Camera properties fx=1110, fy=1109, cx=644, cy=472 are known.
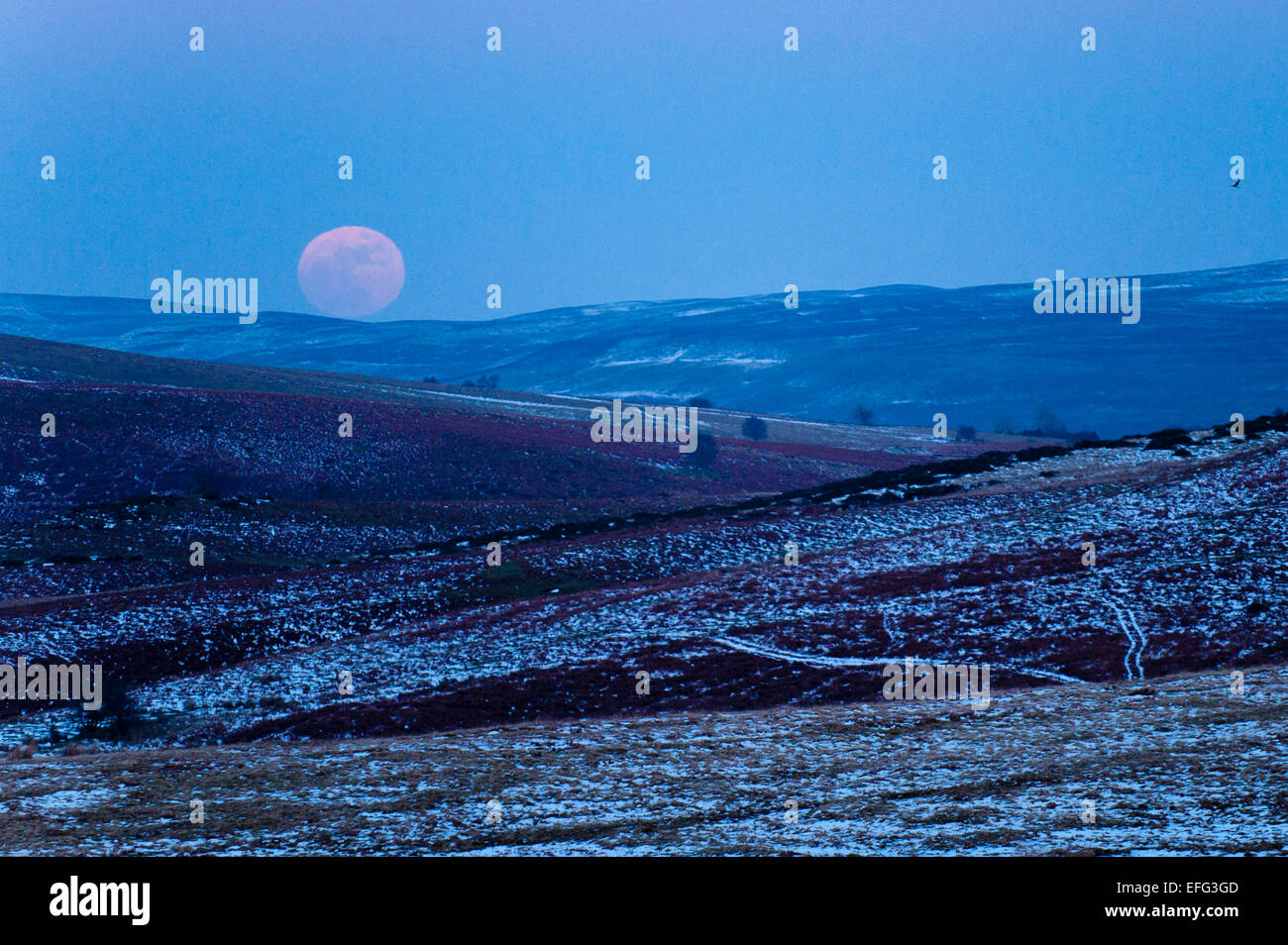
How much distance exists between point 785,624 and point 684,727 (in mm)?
14453

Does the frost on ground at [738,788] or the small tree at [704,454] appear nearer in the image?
the frost on ground at [738,788]

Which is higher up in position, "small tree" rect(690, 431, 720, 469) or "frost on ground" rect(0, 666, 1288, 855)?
"small tree" rect(690, 431, 720, 469)

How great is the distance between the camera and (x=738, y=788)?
17.5 meters

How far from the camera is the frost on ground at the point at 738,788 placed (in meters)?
14.2

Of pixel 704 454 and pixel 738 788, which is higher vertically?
pixel 704 454

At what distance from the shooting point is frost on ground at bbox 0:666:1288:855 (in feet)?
46.5

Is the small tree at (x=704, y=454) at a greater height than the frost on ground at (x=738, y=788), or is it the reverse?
the small tree at (x=704, y=454)

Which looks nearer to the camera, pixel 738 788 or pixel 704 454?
pixel 738 788

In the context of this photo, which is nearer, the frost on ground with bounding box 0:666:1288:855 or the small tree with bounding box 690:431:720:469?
the frost on ground with bounding box 0:666:1288:855

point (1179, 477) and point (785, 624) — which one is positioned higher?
point (1179, 477)

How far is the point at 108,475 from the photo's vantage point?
266ft
